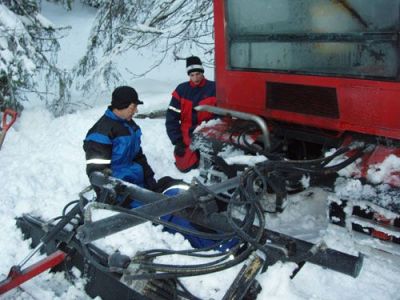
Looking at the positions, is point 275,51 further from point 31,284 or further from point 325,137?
point 31,284

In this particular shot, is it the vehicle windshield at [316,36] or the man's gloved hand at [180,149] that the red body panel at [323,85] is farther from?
the man's gloved hand at [180,149]

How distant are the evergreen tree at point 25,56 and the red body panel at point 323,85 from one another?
3782mm

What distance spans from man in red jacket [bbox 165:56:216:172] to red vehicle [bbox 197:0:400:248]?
1183mm

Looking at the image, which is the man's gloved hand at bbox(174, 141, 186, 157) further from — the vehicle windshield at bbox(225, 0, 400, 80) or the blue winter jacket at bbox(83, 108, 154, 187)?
the vehicle windshield at bbox(225, 0, 400, 80)

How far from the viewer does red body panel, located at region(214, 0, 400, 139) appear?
296 cm

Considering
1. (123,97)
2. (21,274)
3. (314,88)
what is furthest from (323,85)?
(21,274)

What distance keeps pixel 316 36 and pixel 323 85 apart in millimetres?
368

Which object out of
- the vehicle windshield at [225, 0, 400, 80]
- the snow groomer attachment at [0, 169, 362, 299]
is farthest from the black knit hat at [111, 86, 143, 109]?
the vehicle windshield at [225, 0, 400, 80]

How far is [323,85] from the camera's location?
3312mm

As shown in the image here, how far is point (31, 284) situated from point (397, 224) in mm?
2477

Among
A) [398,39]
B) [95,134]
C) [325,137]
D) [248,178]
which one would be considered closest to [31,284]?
[95,134]

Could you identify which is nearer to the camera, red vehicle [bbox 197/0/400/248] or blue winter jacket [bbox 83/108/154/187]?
red vehicle [bbox 197/0/400/248]

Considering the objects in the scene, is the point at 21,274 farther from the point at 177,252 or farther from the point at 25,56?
the point at 25,56

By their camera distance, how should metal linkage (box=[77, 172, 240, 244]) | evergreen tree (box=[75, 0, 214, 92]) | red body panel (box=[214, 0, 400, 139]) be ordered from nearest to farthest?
1. metal linkage (box=[77, 172, 240, 244])
2. red body panel (box=[214, 0, 400, 139])
3. evergreen tree (box=[75, 0, 214, 92])
